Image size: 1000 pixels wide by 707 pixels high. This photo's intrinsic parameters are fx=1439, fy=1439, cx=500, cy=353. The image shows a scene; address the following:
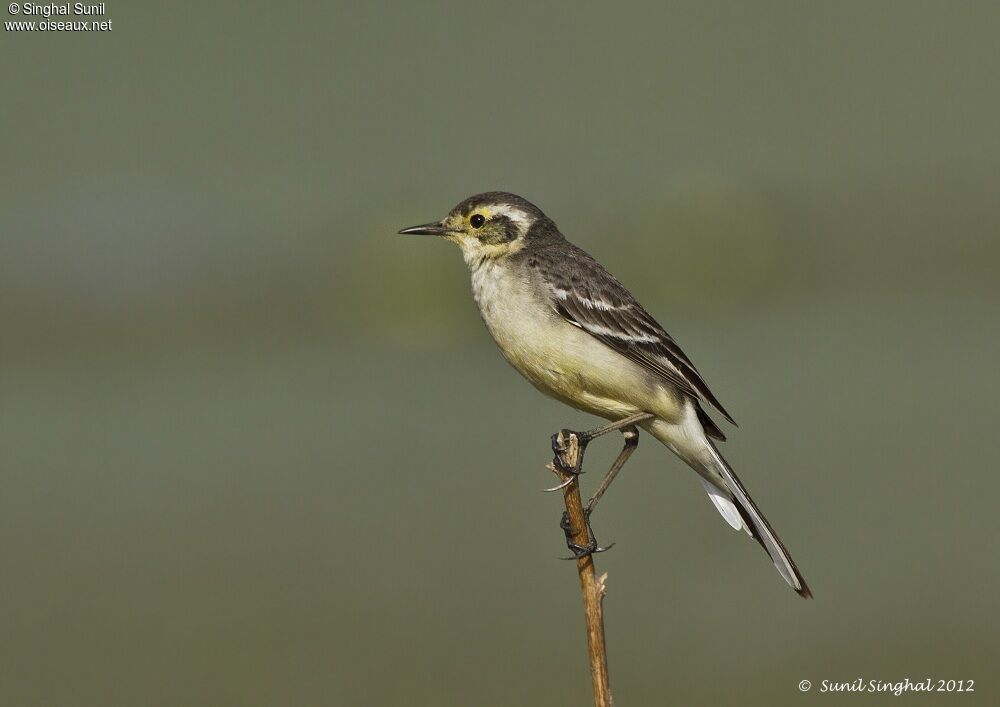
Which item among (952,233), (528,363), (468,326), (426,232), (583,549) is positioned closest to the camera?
(583,549)

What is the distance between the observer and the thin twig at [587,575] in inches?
266

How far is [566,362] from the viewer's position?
897cm

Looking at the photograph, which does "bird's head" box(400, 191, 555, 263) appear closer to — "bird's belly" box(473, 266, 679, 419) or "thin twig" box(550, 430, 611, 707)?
"bird's belly" box(473, 266, 679, 419)

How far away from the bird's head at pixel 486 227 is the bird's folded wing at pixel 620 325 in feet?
1.71

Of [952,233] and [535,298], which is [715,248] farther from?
[535,298]

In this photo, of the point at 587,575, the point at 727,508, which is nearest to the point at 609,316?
the point at 727,508

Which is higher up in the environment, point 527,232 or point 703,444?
point 527,232

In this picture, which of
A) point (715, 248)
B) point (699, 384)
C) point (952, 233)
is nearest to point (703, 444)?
point (699, 384)

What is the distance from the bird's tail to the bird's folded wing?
0.29 metres

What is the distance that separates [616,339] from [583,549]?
Result: 200cm

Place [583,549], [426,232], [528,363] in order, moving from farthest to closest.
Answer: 1. [426,232]
2. [528,363]
3. [583,549]

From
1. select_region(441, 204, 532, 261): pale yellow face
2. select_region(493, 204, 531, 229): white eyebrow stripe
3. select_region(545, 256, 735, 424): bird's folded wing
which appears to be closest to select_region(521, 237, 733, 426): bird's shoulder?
select_region(545, 256, 735, 424): bird's folded wing

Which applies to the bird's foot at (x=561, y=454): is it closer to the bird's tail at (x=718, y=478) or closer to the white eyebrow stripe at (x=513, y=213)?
the bird's tail at (x=718, y=478)

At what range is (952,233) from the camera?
2952 cm
